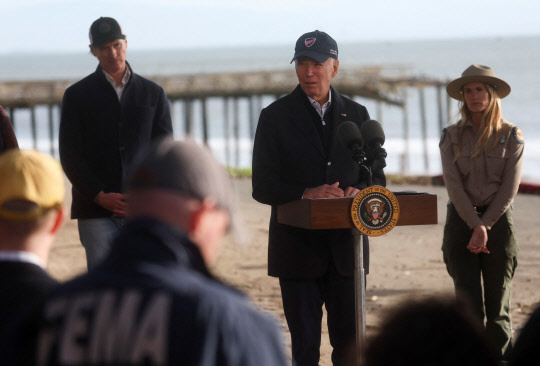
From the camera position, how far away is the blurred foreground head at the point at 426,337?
1.56 m

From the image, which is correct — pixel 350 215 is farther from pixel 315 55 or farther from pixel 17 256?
pixel 17 256

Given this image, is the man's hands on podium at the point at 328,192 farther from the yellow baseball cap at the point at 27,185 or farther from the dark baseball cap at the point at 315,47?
the yellow baseball cap at the point at 27,185

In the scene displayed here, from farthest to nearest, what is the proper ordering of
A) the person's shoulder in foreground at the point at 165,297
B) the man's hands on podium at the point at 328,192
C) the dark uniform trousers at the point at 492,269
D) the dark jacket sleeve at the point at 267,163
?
the dark uniform trousers at the point at 492,269
the dark jacket sleeve at the point at 267,163
the man's hands on podium at the point at 328,192
the person's shoulder in foreground at the point at 165,297

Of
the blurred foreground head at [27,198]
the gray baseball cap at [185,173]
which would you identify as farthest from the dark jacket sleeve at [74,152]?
the gray baseball cap at [185,173]

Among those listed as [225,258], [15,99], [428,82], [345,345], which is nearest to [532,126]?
[428,82]

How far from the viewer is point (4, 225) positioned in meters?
2.23

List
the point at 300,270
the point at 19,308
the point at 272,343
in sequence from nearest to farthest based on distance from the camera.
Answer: the point at 272,343
the point at 19,308
the point at 300,270

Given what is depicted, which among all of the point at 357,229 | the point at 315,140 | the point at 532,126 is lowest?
the point at 532,126

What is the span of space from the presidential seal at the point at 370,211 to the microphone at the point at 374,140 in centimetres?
26

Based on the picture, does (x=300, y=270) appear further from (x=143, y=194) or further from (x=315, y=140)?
(x=143, y=194)

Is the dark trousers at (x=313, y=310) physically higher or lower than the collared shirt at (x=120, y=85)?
lower

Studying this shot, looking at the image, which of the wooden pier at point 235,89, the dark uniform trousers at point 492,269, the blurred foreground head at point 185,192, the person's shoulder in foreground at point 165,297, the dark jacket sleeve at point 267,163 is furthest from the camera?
the wooden pier at point 235,89

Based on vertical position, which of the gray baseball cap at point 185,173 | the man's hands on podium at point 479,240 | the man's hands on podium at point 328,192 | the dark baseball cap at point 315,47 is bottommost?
the man's hands on podium at point 479,240

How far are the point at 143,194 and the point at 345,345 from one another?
2.98 meters
